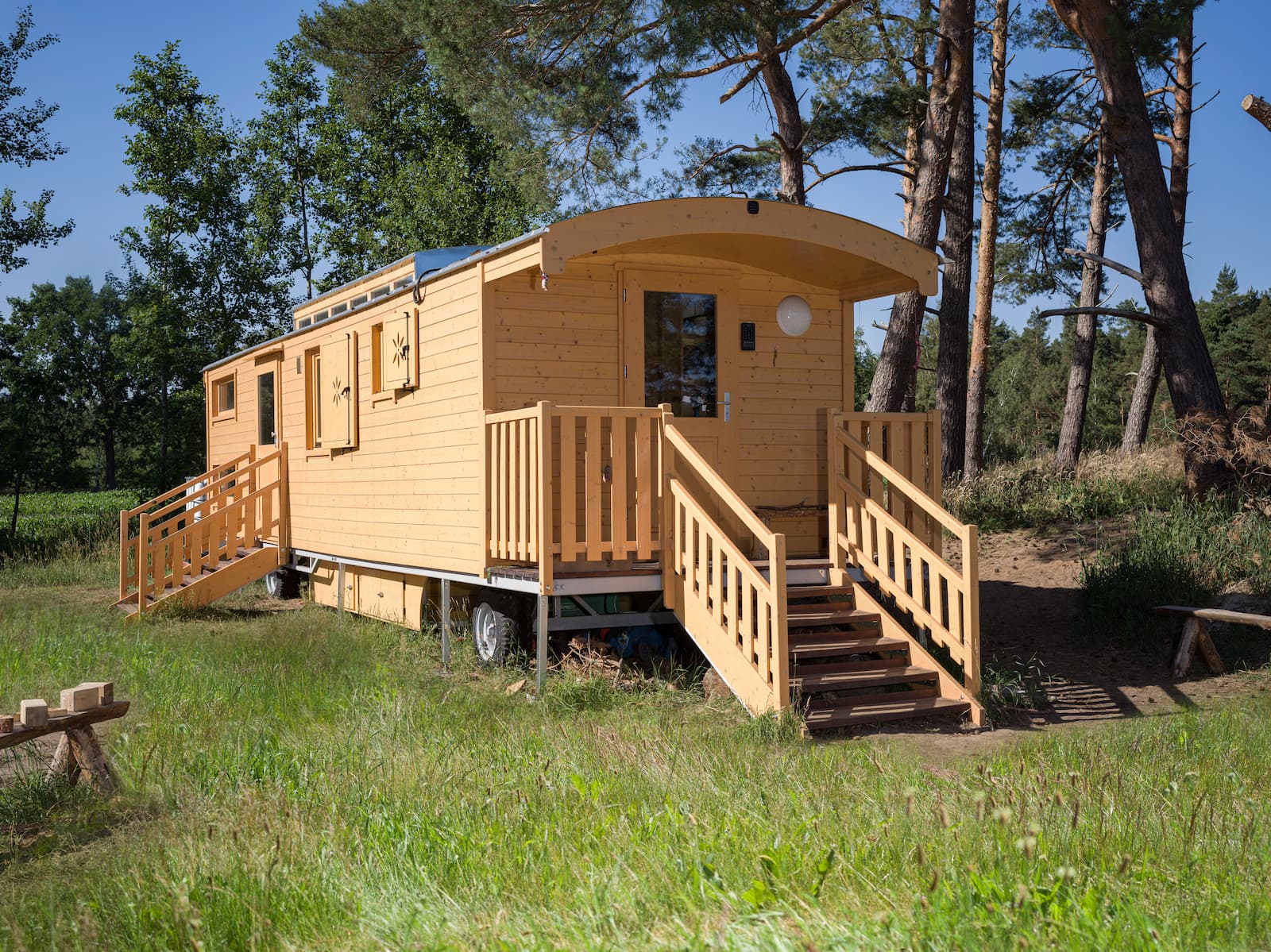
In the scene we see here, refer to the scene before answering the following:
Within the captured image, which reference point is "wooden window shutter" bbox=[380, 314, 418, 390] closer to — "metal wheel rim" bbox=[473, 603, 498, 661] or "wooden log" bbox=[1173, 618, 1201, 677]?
"metal wheel rim" bbox=[473, 603, 498, 661]

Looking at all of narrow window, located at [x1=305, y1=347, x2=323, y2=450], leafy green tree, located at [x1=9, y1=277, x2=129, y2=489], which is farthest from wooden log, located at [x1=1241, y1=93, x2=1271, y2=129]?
leafy green tree, located at [x1=9, y1=277, x2=129, y2=489]

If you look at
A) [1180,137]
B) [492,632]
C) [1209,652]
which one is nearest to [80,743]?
[492,632]

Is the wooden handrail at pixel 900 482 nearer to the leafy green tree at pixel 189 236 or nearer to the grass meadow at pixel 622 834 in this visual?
the grass meadow at pixel 622 834

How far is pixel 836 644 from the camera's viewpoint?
749cm

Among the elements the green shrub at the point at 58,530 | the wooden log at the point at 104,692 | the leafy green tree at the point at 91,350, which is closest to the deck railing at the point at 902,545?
the wooden log at the point at 104,692

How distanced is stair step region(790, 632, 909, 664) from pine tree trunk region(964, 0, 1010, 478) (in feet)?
34.7

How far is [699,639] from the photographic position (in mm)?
7414

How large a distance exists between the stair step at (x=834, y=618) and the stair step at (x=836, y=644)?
0.09m

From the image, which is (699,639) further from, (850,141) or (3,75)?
(3,75)

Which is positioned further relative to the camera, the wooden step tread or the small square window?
the small square window

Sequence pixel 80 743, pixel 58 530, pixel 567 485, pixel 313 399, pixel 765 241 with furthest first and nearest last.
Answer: pixel 58 530, pixel 313 399, pixel 765 241, pixel 567 485, pixel 80 743

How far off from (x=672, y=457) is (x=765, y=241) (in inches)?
77.4

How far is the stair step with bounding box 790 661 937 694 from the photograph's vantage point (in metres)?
7.01

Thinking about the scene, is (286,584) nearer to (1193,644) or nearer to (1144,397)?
(1193,644)
